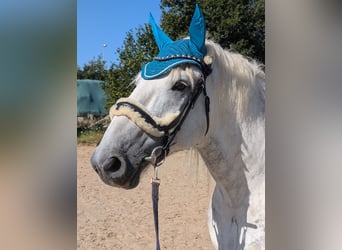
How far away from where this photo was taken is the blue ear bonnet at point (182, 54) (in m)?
1.14

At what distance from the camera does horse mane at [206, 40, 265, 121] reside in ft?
3.98

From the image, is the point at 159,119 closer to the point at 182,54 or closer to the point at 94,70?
the point at 182,54

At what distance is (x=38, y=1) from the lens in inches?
51.2

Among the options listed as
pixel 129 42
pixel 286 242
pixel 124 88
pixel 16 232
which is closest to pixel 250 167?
pixel 286 242

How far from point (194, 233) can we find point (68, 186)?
26.5 inches

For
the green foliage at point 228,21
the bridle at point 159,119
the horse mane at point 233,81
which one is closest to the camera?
the bridle at point 159,119

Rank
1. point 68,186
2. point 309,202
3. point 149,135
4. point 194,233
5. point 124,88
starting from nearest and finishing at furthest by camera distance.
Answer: point 149,135 < point 309,202 < point 68,186 < point 124,88 < point 194,233

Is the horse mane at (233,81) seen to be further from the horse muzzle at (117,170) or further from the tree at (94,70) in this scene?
the tree at (94,70)

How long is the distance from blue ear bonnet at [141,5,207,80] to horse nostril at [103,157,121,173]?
0.90 ft

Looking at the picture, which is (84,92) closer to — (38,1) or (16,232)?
(38,1)

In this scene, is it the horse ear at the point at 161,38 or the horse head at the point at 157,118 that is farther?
the horse ear at the point at 161,38

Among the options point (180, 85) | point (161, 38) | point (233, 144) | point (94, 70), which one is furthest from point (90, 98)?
point (233, 144)

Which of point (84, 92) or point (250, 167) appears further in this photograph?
point (84, 92)

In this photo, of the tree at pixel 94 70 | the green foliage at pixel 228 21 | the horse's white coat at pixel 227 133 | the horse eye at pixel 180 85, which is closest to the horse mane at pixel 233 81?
the horse's white coat at pixel 227 133
